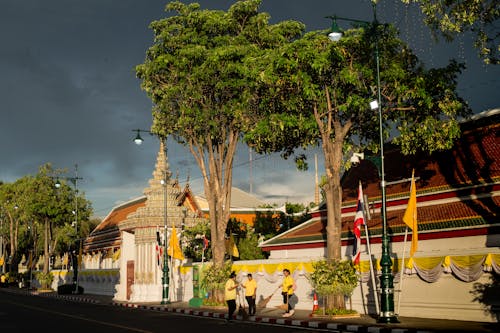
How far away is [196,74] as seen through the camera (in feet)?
105

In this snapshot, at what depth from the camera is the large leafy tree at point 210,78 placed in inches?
1264

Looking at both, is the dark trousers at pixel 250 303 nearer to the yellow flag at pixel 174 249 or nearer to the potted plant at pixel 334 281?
the potted plant at pixel 334 281

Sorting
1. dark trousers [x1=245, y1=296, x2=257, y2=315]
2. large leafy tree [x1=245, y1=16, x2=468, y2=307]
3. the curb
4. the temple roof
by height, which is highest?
large leafy tree [x1=245, y1=16, x2=468, y2=307]

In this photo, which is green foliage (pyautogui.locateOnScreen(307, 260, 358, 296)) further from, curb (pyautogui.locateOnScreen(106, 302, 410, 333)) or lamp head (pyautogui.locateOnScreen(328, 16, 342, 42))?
lamp head (pyautogui.locateOnScreen(328, 16, 342, 42))

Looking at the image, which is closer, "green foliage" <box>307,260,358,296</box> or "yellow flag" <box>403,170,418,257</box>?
"yellow flag" <box>403,170,418,257</box>

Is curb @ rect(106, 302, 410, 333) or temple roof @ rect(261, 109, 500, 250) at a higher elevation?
temple roof @ rect(261, 109, 500, 250)

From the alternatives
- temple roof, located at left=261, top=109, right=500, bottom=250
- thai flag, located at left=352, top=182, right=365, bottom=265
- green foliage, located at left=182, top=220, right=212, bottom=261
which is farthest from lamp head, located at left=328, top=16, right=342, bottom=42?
green foliage, located at left=182, top=220, right=212, bottom=261

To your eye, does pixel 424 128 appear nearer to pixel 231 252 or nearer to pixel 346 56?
pixel 346 56

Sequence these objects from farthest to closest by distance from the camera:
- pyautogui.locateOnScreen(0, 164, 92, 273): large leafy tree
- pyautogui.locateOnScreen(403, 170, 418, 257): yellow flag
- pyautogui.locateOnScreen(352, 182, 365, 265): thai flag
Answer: pyautogui.locateOnScreen(0, 164, 92, 273): large leafy tree, pyautogui.locateOnScreen(352, 182, 365, 265): thai flag, pyautogui.locateOnScreen(403, 170, 418, 257): yellow flag

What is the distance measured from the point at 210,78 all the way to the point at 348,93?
905cm

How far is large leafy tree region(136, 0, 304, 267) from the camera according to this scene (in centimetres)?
3209

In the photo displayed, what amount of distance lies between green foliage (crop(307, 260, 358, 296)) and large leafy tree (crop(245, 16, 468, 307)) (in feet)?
1.34

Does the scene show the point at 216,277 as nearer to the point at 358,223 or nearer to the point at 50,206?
the point at 358,223

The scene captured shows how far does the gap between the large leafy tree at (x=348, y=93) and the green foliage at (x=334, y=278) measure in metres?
0.41
